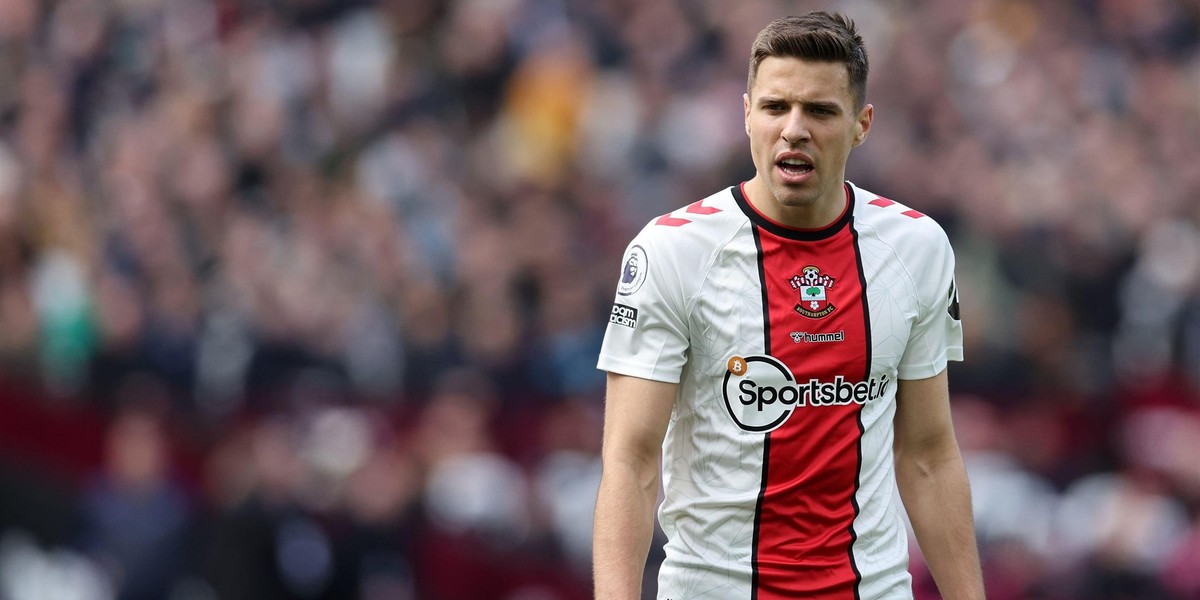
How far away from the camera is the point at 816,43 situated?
440 centimetres

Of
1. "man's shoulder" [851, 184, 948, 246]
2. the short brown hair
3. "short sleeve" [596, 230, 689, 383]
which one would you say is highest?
the short brown hair

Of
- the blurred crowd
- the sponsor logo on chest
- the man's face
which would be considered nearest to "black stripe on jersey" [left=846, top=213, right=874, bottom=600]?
the sponsor logo on chest

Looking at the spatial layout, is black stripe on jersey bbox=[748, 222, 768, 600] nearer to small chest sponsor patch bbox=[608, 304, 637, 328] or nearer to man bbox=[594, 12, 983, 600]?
man bbox=[594, 12, 983, 600]

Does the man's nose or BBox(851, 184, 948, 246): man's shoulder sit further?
BBox(851, 184, 948, 246): man's shoulder

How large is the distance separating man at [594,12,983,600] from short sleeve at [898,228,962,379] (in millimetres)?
34

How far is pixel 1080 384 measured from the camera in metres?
11.3

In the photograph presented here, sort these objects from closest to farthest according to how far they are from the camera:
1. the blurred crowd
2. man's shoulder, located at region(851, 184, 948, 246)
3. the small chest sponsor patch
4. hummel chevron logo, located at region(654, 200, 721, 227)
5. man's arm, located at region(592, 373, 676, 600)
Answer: man's arm, located at region(592, 373, 676, 600) → the small chest sponsor patch → hummel chevron logo, located at region(654, 200, 721, 227) → man's shoulder, located at region(851, 184, 948, 246) → the blurred crowd

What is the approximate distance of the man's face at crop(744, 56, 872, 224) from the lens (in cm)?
440

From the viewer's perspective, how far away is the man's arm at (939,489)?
4.67 meters

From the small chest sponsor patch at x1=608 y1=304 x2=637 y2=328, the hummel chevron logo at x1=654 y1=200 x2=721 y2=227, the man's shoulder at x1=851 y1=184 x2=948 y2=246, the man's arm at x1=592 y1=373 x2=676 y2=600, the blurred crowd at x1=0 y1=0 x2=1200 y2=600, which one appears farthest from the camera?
the blurred crowd at x1=0 y1=0 x2=1200 y2=600

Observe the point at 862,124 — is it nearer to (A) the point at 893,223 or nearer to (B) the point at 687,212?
(A) the point at 893,223

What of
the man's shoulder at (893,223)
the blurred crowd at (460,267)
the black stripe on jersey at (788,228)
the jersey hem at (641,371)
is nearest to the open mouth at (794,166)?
the black stripe on jersey at (788,228)


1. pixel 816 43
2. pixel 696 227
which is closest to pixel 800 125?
pixel 816 43

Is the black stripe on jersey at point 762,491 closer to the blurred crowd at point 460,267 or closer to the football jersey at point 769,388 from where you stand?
the football jersey at point 769,388
